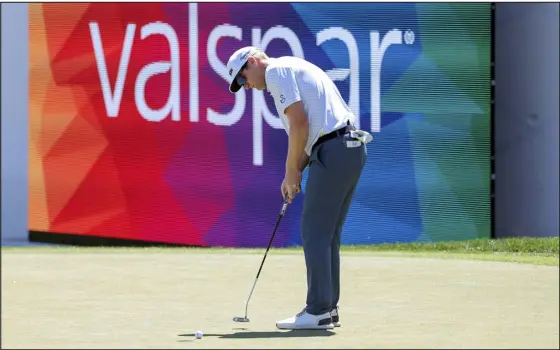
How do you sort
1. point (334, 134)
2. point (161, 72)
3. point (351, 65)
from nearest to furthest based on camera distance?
point (334, 134), point (351, 65), point (161, 72)

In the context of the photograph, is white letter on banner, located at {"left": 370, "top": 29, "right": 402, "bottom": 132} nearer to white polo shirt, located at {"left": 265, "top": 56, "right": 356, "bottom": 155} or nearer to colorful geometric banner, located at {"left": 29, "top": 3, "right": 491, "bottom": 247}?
colorful geometric banner, located at {"left": 29, "top": 3, "right": 491, "bottom": 247}

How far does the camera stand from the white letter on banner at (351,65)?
16.2 m

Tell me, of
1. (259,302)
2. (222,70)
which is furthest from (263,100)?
(259,302)

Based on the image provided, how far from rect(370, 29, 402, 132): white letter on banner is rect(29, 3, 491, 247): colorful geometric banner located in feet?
0.05

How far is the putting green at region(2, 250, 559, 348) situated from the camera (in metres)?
6.84

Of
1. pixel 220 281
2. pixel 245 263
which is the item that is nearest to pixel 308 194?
pixel 220 281

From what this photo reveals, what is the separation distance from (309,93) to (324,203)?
690mm

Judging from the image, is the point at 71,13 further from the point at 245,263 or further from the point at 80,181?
the point at 245,263

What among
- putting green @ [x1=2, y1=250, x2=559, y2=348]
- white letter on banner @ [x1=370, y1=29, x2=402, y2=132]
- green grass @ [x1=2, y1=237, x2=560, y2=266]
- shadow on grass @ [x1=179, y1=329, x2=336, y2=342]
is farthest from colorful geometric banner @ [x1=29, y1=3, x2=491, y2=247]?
shadow on grass @ [x1=179, y1=329, x2=336, y2=342]

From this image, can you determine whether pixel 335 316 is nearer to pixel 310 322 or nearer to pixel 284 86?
pixel 310 322

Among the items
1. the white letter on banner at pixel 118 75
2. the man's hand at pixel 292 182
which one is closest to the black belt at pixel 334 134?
the man's hand at pixel 292 182

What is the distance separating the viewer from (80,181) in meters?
17.0

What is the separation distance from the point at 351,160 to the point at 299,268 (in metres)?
4.43

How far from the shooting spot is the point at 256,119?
645 inches
